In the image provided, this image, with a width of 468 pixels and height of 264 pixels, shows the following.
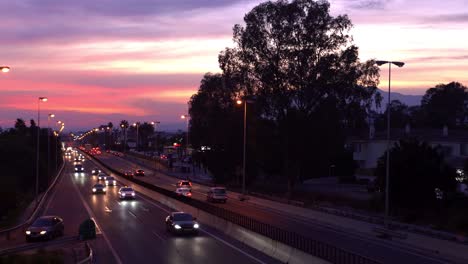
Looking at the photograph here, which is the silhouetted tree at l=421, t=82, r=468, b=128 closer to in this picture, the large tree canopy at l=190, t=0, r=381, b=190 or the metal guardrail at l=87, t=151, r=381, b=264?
the large tree canopy at l=190, t=0, r=381, b=190

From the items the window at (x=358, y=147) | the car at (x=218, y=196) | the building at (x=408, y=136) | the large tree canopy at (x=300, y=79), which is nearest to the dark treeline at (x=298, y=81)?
the large tree canopy at (x=300, y=79)

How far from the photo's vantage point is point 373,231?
36.8 m

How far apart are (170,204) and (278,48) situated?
18.6m

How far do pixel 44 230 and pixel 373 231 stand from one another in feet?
58.4

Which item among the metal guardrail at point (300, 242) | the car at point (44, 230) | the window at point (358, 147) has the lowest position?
the car at point (44, 230)

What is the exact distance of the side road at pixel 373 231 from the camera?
2964cm

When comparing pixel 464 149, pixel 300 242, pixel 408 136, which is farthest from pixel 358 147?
pixel 300 242

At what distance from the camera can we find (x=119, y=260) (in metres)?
26.2

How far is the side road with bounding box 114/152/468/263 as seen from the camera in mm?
29641

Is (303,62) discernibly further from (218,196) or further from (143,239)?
(143,239)

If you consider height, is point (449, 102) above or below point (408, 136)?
above

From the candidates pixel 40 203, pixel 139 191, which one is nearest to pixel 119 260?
pixel 40 203

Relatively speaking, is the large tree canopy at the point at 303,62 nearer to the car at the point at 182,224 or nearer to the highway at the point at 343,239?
the highway at the point at 343,239

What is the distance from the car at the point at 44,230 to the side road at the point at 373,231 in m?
16.4
